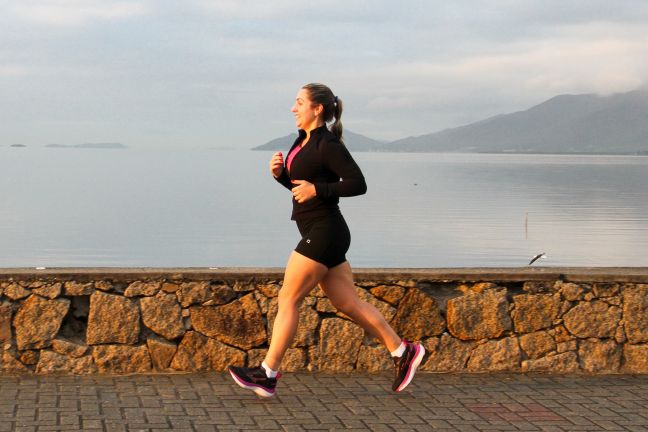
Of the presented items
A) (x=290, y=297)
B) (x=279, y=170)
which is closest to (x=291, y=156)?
(x=279, y=170)

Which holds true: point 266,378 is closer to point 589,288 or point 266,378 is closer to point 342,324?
point 342,324

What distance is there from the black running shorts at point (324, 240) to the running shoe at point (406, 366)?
722 mm

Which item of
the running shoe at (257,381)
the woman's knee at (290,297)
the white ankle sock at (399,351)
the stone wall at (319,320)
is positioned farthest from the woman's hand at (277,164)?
the white ankle sock at (399,351)

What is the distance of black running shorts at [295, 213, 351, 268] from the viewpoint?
6.02m

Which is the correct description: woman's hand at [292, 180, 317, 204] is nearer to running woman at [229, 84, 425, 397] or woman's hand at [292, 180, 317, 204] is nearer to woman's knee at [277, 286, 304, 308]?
running woman at [229, 84, 425, 397]

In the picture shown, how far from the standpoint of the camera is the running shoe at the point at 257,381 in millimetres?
6074

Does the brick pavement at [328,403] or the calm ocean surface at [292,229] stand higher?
the brick pavement at [328,403]

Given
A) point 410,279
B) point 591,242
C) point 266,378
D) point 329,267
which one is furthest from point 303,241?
point 591,242

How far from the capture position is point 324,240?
6020 millimetres

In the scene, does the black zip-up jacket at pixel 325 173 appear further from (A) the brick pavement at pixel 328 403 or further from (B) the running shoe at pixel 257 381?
(A) the brick pavement at pixel 328 403

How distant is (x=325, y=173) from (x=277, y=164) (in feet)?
0.91

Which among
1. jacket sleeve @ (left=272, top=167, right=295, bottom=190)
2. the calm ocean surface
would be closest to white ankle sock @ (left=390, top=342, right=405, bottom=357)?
jacket sleeve @ (left=272, top=167, right=295, bottom=190)

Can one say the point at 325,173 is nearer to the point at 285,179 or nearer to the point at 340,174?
the point at 340,174

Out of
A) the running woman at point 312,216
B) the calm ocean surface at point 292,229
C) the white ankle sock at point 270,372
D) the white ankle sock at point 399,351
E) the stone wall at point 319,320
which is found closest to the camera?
the running woman at point 312,216
